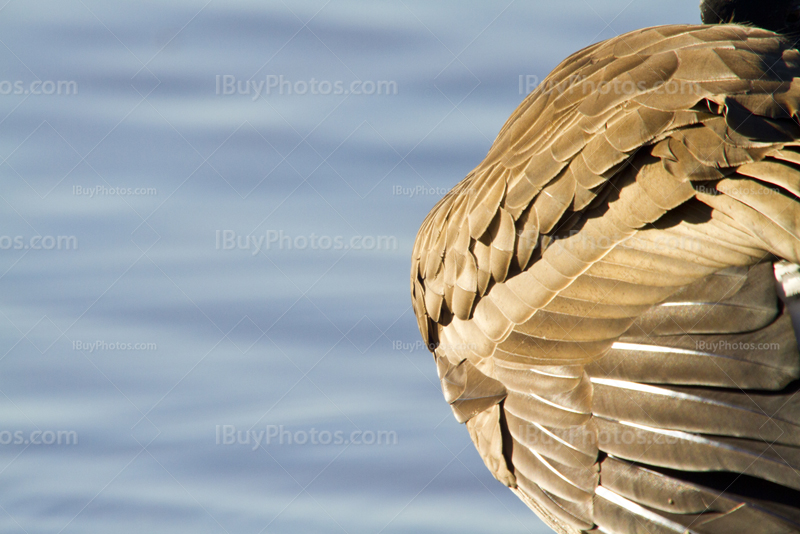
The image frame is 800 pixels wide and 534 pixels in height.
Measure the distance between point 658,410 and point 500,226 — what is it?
1.24 m

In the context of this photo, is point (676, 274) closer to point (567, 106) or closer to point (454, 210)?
point (567, 106)

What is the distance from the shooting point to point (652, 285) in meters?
3.00

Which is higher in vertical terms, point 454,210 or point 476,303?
point 454,210

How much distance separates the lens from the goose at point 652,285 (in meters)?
2.57

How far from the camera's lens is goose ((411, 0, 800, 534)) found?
101 inches

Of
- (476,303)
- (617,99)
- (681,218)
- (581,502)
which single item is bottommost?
(581,502)

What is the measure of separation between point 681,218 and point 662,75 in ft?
1.88

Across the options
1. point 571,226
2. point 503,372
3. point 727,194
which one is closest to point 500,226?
point 571,226

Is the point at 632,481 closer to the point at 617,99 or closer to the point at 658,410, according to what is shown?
the point at 658,410

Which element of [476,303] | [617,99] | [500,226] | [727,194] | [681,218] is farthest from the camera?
[476,303]

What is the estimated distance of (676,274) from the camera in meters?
2.91

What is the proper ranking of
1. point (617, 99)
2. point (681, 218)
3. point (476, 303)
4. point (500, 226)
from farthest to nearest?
point (476, 303)
point (500, 226)
point (617, 99)
point (681, 218)

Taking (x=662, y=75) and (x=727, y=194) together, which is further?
(x=662, y=75)

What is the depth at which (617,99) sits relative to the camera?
3072 millimetres
